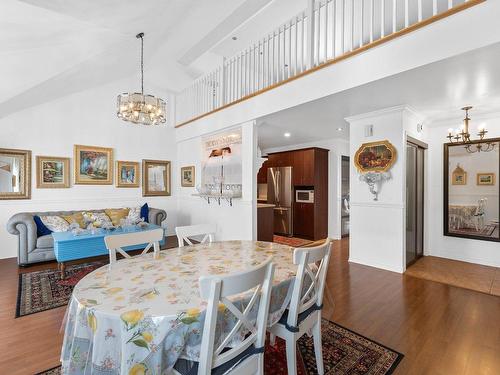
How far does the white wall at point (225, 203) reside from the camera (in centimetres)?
444

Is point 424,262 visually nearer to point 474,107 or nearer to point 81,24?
point 474,107

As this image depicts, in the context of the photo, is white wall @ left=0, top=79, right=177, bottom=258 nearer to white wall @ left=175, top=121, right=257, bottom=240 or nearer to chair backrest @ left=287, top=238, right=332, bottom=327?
white wall @ left=175, top=121, right=257, bottom=240

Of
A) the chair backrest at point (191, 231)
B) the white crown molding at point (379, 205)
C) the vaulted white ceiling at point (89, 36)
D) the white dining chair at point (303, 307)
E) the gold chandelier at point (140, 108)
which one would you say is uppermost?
the vaulted white ceiling at point (89, 36)

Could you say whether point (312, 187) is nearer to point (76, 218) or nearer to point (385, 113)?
point (385, 113)

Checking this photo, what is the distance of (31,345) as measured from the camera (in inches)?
82.9

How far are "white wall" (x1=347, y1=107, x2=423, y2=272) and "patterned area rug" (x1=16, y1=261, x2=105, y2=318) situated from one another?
417 centimetres

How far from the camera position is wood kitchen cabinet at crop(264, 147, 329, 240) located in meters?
6.10

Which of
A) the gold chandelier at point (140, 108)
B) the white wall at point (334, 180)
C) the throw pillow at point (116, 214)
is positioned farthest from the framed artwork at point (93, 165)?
the white wall at point (334, 180)

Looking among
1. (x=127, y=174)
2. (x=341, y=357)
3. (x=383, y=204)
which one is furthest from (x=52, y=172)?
(x=383, y=204)

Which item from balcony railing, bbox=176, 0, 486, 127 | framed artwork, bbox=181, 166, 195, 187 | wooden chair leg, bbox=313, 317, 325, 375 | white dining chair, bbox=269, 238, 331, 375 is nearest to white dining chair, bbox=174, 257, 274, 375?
white dining chair, bbox=269, 238, 331, 375

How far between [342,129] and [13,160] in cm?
619

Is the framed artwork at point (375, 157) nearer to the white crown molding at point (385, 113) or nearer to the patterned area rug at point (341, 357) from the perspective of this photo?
the white crown molding at point (385, 113)

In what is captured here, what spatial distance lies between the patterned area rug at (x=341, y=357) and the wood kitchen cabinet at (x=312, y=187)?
3975 millimetres

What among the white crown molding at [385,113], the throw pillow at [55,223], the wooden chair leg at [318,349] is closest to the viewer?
the wooden chair leg at [318,349]
